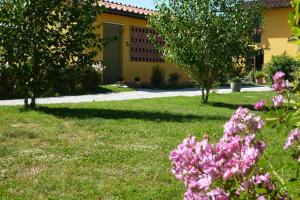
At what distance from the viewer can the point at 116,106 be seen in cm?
1344

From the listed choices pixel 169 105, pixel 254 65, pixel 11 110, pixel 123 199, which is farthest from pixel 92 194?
pixel 254 65

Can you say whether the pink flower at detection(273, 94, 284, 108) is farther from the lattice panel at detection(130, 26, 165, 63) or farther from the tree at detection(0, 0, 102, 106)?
the lattice panel at detection(130, 26, 165, 63)

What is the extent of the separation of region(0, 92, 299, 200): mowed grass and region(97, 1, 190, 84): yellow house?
31.0ft

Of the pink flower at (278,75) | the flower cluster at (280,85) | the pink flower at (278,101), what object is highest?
the pink flower at (278,75)

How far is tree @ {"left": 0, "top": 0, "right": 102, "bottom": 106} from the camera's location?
458 inches

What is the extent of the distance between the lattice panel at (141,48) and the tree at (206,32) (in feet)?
25.0

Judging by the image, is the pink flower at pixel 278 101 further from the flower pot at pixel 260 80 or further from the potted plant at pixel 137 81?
the flower pot at pixel 260 80

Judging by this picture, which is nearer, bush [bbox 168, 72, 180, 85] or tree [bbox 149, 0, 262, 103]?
tree [bbox 149, 0, 262, 103]

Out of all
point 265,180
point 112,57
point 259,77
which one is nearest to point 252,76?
point 259,77

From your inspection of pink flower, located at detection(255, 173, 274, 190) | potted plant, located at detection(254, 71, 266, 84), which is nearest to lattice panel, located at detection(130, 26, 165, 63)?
potted plant, located at detection(254, 71, 266, 84)

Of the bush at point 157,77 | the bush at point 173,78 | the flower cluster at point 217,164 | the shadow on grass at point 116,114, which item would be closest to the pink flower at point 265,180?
Result: the flower cluster at point 217,164

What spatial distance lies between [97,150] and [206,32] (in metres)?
8.54

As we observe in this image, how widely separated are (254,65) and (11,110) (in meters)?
23.6

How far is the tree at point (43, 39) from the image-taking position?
11.6 meters
